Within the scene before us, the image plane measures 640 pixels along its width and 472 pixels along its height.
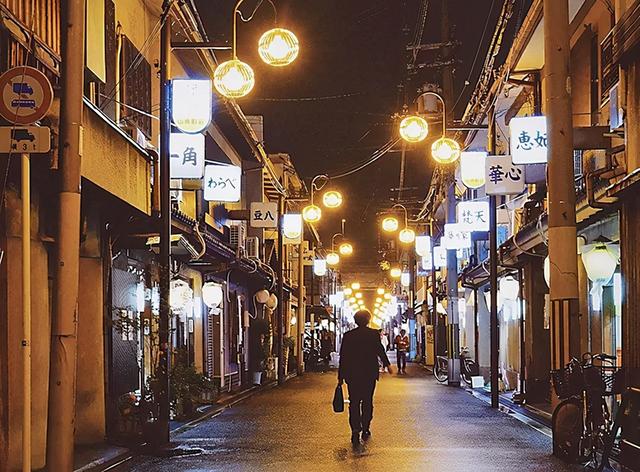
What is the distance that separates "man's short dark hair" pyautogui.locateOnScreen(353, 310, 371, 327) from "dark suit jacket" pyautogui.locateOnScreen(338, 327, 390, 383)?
0.11 meters

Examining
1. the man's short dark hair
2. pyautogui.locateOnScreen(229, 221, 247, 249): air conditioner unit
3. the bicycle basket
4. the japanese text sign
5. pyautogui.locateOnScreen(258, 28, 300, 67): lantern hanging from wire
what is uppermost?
pyautogui.locateOnScreen(258, 28, 300, 67): lantern hanging from wire

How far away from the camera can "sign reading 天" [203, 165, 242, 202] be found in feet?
87.2

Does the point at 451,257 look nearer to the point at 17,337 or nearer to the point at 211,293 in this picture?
the point at 211,293

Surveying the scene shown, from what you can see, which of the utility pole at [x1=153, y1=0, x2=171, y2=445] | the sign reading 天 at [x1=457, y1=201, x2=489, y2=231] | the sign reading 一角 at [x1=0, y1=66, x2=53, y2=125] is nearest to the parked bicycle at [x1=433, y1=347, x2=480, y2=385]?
the sign reading 天 at [x1=457, y1=201, x2=489, y2=231]

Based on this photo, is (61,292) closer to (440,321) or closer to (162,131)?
(162,131)

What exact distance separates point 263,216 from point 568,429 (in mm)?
→ 23334

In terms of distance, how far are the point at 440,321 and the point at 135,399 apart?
33114mm

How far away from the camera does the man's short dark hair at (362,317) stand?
1728cm

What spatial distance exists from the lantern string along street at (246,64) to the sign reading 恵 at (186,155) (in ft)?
6.31

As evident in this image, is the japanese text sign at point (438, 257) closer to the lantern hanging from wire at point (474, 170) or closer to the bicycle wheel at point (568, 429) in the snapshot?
the lantern hanging from wire at point (474, 170)

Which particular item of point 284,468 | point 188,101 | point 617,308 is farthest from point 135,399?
point 617,308

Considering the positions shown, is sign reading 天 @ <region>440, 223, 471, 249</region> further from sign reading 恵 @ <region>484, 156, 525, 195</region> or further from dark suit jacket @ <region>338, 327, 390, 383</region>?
dark suit jacket @ <region>338, 327, 390, 383</region>

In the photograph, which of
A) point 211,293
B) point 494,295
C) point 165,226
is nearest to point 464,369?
point 211,293

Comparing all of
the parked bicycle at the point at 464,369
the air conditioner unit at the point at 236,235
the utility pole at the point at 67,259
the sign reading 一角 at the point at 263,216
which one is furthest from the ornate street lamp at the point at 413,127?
the parked bicycle at the point at 464,369
